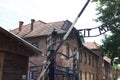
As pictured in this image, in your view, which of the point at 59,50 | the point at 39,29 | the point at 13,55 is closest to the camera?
the point at 13,55

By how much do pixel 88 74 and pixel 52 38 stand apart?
29718 mm

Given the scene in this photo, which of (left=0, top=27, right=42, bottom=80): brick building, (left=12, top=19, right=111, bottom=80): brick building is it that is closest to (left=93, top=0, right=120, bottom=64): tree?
(left=12, top=19, right=111, bottom=80): brick building

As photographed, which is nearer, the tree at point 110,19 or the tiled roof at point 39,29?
the tree at point 110,19

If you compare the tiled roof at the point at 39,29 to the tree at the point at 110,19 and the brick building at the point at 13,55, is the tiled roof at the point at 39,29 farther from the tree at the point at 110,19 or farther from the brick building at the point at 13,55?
the brick building at the point at 13,55

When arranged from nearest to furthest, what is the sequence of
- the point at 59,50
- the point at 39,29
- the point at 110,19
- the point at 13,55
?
the point at 13,55 < the point at 110,19 < the point at 59,50 < the point at 39,29

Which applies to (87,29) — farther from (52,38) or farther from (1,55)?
(1,55)

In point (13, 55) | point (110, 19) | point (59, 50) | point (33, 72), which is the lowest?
point (33, 72)

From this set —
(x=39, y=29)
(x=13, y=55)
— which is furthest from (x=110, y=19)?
(x=13, y=55)

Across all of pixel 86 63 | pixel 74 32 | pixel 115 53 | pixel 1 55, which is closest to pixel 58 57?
pixel 115 53

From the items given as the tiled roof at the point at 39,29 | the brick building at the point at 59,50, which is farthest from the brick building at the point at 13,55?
the tiled roof at the point at 39,29

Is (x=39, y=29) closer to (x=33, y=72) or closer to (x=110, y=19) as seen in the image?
(x=33, y=72)

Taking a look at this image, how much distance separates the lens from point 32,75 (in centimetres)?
3347

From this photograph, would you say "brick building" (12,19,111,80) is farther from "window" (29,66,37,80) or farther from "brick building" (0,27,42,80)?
"brick building" (0,27,42,80)

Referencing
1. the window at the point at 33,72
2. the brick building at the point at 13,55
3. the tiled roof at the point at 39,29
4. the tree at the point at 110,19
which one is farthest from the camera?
the tiled roof at the point at 39,29
